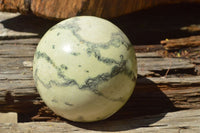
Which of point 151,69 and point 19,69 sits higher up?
point 151,69

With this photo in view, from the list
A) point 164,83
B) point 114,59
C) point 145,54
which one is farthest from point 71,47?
point 145,54

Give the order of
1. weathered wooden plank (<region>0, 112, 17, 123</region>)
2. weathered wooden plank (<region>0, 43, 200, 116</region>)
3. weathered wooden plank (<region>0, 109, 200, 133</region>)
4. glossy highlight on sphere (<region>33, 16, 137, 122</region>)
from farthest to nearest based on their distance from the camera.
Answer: weathered wooden plank (<region>0, 43, 200, 116</region>)
weathered wooden plank (<region>0, 112, 17, 123</region>)
weathered wooden plank (<region>0, 109, 200, 133</region>)
glossy highlight on sphere (<region>33, 16, 137, 122</region>)

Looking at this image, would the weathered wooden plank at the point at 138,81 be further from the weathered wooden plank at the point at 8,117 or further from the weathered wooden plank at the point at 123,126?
the weathered wooden plank at the point at 123,126

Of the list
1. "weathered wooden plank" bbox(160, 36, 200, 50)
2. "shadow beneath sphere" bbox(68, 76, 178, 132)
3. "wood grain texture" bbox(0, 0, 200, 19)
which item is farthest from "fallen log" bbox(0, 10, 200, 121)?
"wood grain texture" bbox(0, 0, 200, 19)

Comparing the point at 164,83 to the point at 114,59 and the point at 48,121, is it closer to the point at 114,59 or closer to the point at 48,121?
the point at 114,59

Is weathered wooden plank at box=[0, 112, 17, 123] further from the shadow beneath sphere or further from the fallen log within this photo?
the shadow beneath sphere

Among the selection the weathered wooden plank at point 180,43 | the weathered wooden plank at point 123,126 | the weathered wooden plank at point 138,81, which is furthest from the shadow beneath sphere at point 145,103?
the weathered wooden plank at point 180,43
